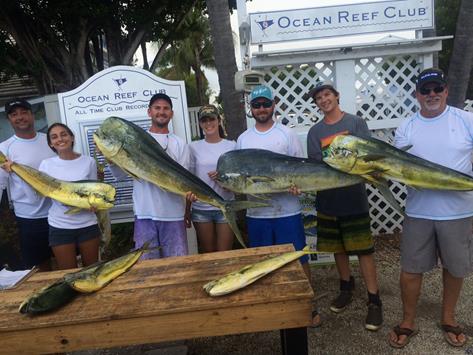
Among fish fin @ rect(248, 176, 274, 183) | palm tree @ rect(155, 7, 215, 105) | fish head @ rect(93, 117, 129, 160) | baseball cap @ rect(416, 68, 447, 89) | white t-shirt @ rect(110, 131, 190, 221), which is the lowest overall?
white t-shirt @ rect(110, 131, 190, 221)

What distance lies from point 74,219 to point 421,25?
4228mm

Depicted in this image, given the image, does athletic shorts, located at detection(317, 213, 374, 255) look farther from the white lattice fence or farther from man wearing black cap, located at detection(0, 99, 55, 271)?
man wearing black cap, located at detection(0, 99, 55, 271)

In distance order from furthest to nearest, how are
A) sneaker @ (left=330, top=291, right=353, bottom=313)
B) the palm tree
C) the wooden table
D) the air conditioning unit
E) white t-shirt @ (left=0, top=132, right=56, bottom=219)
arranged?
the palm tree, the air conditioning unit, sneaker @ (left=330, top=291, right=353, bottom=313), white t-shirt @ (left=0, top=132, right=56, bottom=219), the wooden table

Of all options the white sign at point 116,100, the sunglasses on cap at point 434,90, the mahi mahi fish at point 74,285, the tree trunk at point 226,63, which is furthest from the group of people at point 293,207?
the tree trunk at point 226,63

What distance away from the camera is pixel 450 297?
3137 millimetres

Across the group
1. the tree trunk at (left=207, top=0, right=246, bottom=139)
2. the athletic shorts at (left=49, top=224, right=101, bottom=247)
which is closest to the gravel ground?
the athletic shorts at (left=49, top=224, right=101, bottom=247)

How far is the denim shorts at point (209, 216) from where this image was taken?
3596mm

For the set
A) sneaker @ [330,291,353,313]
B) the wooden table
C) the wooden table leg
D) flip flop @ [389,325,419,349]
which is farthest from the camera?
sneaker @ [330,291,353,313]

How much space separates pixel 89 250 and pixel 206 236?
38.5 inches

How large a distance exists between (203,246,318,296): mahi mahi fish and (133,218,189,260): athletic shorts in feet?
→ 3.51

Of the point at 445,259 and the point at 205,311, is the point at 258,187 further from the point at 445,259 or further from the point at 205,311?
the point at 445,259

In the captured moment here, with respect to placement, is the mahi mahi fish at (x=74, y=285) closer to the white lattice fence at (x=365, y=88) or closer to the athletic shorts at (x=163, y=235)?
the athletic shorts at (x=163, y=235)

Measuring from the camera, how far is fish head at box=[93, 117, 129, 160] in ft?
9.80

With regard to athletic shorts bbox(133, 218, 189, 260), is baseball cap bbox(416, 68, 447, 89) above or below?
above
